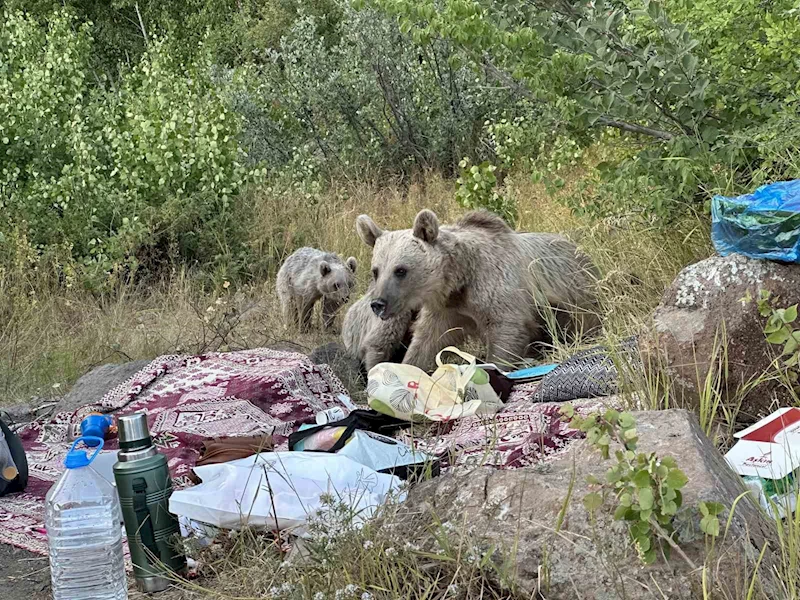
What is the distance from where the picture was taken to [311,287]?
8562 mm

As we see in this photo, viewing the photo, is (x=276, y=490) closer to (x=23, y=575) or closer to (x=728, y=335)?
(x=23, y=575)

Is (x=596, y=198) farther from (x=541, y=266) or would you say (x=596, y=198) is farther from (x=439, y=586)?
(x=439, y=586)

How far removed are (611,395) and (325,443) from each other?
1.34 meters

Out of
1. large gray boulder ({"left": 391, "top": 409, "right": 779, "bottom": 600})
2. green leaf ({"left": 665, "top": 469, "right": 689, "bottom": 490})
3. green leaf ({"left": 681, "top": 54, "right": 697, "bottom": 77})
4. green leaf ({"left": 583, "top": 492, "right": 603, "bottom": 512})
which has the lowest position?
large gray boulder ({"left": 391, "top": 409, "right": 779, "bottom": 600})

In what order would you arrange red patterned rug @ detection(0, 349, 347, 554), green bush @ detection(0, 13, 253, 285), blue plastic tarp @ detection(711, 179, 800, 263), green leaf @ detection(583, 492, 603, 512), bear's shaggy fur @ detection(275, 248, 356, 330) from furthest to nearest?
1. green bush @ detection(0, 13, 253, 285)
2. bear's shaggy fur @ detection(275, 248, 356, 330)
3. red patterned rug @ detection(0, 349, 347, 554)
4. blue plastic tarp @ detection(711, 179, 800, 263)
5. green leaf @ detection(583, 492, 603, 512)

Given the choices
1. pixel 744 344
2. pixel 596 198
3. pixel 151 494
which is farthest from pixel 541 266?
pixel 151 494

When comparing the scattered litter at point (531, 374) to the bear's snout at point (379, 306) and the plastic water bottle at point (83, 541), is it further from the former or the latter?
the plastic water bottle at point (83, 541)

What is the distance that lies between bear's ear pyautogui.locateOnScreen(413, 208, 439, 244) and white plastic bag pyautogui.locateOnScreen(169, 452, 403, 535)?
299cm

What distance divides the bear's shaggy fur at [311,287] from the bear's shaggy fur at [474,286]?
1.85 m

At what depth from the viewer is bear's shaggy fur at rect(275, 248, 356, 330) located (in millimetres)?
8570

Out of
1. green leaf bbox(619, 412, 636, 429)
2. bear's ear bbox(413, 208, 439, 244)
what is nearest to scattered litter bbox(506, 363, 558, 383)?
bear's ear bbox(413, 208, 439, 244)

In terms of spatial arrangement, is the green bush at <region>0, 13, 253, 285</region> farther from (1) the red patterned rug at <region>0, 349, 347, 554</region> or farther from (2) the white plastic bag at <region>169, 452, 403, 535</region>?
(2) the white plastic bag at <region>169, 452, 403, 535</region>

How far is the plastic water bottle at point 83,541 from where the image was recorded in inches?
121

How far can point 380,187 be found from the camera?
12.9 metres
